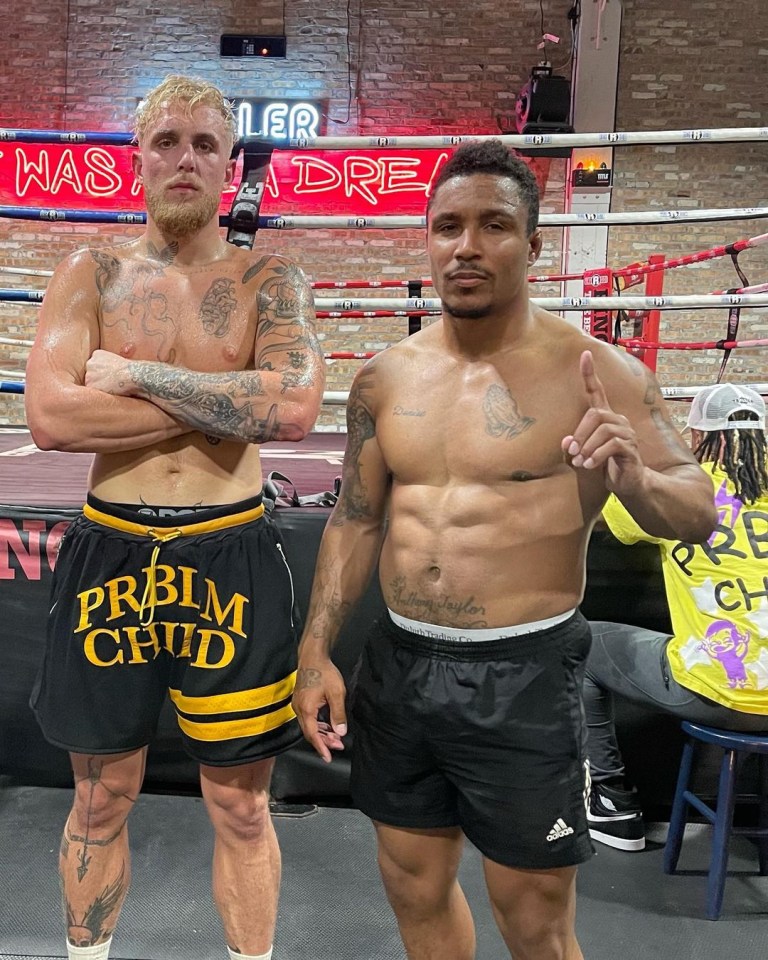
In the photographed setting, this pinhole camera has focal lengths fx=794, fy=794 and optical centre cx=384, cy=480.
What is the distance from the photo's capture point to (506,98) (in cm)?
695

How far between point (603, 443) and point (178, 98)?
3.58 ft

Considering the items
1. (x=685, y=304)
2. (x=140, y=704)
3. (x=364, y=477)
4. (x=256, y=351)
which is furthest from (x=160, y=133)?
(x=685, y=304)

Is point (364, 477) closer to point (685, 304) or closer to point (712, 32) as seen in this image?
point (685, 304)

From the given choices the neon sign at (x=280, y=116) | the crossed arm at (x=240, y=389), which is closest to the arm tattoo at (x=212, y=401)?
the crossed arm at (x=240, y=389)

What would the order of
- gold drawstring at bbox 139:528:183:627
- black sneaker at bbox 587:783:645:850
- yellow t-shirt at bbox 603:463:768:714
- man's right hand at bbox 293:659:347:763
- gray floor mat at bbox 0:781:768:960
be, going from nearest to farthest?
man's right hand at bbox 293:659:347:763, gold drawstring at bbox 139:528:183:627, gray floor mat at bbox 0:781:768:960, yellow t-shirt at bbox 603:463:768:714, black sneaker at bbox 587:783:645:850

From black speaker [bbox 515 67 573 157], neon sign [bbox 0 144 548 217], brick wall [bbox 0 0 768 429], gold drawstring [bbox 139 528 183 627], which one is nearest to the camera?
gold drawstring [bbox 139 528 183 627]

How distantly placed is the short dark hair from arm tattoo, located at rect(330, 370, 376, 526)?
13.8 inches

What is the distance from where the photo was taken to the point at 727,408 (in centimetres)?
205

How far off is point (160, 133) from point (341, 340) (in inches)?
217

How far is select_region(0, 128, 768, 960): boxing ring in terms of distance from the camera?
1.93 m

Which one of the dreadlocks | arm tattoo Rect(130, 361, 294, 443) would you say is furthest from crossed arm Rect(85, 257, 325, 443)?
the dreadlocks

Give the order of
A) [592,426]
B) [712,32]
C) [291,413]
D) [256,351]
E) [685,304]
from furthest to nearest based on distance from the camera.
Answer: [712,32]
[685,304]
[256,351]
[291,413]
[592,426]

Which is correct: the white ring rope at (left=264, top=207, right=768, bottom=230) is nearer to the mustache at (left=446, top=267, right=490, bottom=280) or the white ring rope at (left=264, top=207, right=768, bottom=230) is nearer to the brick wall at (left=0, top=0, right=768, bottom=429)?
the mustache at (left=446, top=267, right=490, bottom=280)

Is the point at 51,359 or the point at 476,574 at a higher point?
the point at 51,359
